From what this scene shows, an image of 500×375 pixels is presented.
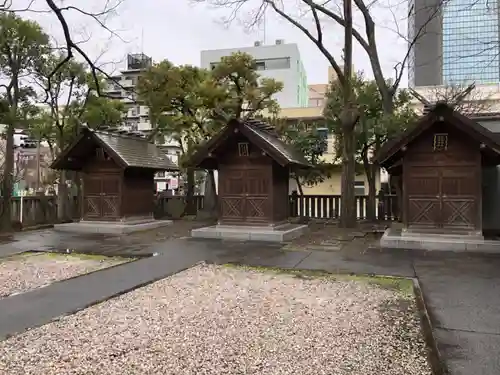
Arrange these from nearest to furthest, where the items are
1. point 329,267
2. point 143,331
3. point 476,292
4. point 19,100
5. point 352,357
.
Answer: point 352,357 < point 143,331 < point 476,292 < point 329,267 < point 19,100

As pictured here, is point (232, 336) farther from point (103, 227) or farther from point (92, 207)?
point (92, 207)

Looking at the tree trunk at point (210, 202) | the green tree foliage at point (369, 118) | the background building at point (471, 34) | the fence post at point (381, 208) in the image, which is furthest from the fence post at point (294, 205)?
the background building at point (471, 34)

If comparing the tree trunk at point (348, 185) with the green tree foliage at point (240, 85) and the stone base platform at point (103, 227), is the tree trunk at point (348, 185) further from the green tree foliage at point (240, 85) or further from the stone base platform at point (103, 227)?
the stone base platform at point (103, 227)

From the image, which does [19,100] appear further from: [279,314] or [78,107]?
[279,314]

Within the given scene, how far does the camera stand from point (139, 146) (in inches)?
627

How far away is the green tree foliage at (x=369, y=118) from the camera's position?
15.2 m

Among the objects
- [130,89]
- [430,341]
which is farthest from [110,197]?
[430,341]

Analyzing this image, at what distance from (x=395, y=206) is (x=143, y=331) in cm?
1360

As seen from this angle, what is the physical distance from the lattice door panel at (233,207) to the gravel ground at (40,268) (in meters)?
4.48

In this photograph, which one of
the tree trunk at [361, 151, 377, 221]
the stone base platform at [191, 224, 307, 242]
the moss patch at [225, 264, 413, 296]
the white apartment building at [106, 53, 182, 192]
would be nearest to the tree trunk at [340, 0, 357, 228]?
the tree trunk at [361, 151, 377, 221]

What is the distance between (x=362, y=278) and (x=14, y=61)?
12607 millimetres

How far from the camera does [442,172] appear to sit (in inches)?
402

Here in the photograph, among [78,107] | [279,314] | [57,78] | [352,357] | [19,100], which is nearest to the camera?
[352,357]

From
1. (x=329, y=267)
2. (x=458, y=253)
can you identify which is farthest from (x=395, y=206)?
(x=329, y=267)
